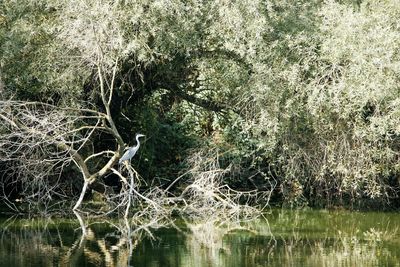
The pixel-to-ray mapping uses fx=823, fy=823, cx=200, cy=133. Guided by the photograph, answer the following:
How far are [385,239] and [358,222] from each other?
231 centimetres

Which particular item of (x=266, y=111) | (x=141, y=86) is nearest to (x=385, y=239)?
(x=266, y=111)

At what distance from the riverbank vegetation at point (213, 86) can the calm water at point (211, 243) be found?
859 millimetres

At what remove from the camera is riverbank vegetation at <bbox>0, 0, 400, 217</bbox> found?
16.5 m

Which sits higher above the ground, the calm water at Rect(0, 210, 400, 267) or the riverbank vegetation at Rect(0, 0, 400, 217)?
the riverbank vegetation at Rect(0, 0, 400, 217)

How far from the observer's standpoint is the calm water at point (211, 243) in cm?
1225

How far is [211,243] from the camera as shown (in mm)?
14094

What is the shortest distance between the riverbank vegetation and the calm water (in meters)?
0.86

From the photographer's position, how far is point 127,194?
1642cm

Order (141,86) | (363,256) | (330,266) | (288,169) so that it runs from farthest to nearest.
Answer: (141,86) → (288,169) → (363,256) → (330,266)

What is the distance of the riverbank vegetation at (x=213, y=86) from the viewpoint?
54.0ft

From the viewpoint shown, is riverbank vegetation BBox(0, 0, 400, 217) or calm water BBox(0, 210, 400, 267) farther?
riverbank vegetation BBox(0, 0, 400, 217)

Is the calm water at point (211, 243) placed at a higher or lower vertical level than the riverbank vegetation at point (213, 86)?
lower

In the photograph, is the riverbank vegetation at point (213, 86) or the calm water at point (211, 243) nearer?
the calm water at point (211, 243)

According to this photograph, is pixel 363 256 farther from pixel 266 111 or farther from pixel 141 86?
pixel 141 86
